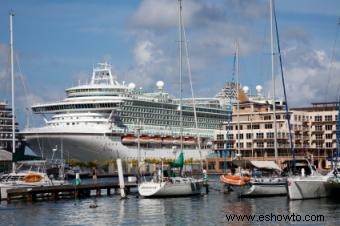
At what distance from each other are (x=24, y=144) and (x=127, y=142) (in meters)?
20.2

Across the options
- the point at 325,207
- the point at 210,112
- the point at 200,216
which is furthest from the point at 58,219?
the point at 210,112

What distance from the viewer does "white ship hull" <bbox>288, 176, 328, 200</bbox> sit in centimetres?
5078

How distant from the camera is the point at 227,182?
2434 inches

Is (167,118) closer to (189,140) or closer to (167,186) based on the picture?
(189,140)

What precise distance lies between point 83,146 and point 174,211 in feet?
224

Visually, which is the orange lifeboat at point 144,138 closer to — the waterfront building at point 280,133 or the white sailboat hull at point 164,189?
the waterfront building at point 280,133

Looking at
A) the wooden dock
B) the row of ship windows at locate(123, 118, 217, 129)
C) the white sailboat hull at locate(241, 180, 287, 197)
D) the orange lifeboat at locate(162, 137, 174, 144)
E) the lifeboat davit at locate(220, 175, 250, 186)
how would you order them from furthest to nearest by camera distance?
the orange lifeboat at locate(162, 137, 174, 144), the row of ship windows at locate(123, 118, 217, 129), the lifeboat davit at locate(220, 175, 250, 186), the wooden dock, the white sailboat hull at locate(241, 180, 287, 197)

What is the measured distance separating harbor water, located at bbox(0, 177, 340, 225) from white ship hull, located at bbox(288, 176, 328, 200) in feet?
2.49

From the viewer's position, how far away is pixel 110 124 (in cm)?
11600

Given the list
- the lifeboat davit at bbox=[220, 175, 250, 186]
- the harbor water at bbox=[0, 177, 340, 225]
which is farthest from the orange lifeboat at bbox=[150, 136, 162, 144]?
the harbor water at bbox=[0, 177, 340, 225]

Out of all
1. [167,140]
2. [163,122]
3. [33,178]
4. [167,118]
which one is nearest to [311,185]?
[33,178]

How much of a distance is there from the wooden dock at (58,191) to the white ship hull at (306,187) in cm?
1704

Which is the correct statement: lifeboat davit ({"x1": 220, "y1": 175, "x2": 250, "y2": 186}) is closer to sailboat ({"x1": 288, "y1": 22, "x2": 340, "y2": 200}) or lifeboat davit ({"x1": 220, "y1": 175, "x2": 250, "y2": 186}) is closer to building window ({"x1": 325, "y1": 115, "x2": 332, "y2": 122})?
sailboat ({"x1": 288, "y1": 22, "x2": 340, "y2": 200})

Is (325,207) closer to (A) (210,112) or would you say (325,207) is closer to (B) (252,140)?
(B) (252,140)
